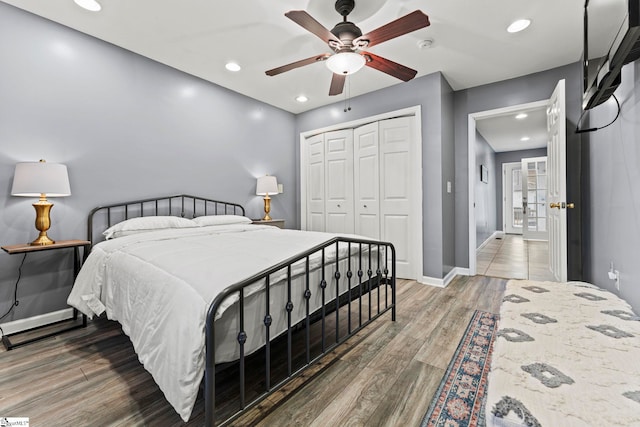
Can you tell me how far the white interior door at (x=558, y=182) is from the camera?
281cm

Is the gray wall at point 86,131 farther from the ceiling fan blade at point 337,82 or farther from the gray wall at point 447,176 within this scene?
the gray wall at point 447,176

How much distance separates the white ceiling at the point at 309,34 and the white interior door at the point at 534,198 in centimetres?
517

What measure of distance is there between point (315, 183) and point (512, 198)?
6916 mm

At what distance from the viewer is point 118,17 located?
2463 millimetres

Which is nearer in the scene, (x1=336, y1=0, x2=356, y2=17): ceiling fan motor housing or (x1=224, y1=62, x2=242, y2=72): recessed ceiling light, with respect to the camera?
(x1=336, y1=0, x2=356, y2=17): ceiling fan motor housing

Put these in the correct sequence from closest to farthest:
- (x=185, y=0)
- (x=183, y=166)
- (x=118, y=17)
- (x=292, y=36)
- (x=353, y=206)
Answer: (x=185, y=0) < (x=118, y=17) < (x=292, y=36) < (x=183, y=166) < (x=353, y=206)

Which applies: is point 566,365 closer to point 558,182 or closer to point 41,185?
point 558,182

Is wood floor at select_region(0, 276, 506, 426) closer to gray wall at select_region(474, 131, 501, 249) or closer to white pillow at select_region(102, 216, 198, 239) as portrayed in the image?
white pillow at select_region(102, 216, 198, 239)

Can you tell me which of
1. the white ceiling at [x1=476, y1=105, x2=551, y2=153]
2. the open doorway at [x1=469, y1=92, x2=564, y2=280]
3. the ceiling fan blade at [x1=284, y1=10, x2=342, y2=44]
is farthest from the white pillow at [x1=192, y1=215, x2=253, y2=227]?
the white ceiling at [x1=476, y1=105, x2=551, y2=153]

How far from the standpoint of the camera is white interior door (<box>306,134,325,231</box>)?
15.5 feet

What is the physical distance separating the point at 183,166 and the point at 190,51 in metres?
1.26

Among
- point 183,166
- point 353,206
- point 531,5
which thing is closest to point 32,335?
point 183,166

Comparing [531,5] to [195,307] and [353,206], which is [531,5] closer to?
[353,206]

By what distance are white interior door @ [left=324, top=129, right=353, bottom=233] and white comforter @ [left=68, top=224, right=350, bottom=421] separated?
87.0 inches
